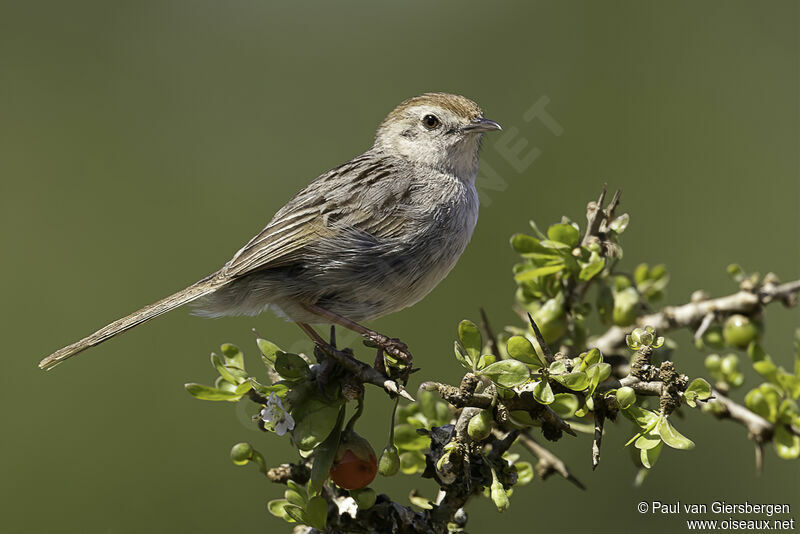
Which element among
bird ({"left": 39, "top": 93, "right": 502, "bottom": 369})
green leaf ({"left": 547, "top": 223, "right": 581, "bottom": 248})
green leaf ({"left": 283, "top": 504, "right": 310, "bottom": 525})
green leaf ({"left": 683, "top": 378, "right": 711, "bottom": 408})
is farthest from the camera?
bird ({"left": 39, "top": 93, "right": 502, "bottom": 369})

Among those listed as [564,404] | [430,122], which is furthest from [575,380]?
[430,122]

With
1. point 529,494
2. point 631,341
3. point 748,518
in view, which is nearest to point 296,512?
point 631,341

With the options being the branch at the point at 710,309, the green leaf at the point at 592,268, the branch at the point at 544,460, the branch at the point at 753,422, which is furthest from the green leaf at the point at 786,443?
the green leaf at the point at 592,268

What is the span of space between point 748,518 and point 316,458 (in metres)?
2.08

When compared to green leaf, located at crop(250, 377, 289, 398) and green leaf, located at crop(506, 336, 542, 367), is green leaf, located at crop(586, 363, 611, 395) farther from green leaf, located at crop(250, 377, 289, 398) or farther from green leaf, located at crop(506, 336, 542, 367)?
green leaf, located at crop(250, 377, 289, 398)

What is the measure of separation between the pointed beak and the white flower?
8.44 feet

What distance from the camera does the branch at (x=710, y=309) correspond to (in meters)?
3.42

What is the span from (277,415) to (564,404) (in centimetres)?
102

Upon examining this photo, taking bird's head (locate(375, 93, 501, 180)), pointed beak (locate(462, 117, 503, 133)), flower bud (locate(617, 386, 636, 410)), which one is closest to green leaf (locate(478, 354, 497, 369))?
flower bud (locate(617, 386, 636, 410))

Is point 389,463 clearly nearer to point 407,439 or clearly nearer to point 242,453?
point 407,439

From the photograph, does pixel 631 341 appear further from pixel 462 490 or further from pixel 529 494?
pixel 529 494

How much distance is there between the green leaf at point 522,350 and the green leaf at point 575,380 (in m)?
0.11

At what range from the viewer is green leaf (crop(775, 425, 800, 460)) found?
10.5ft

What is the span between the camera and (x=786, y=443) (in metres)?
3.23
